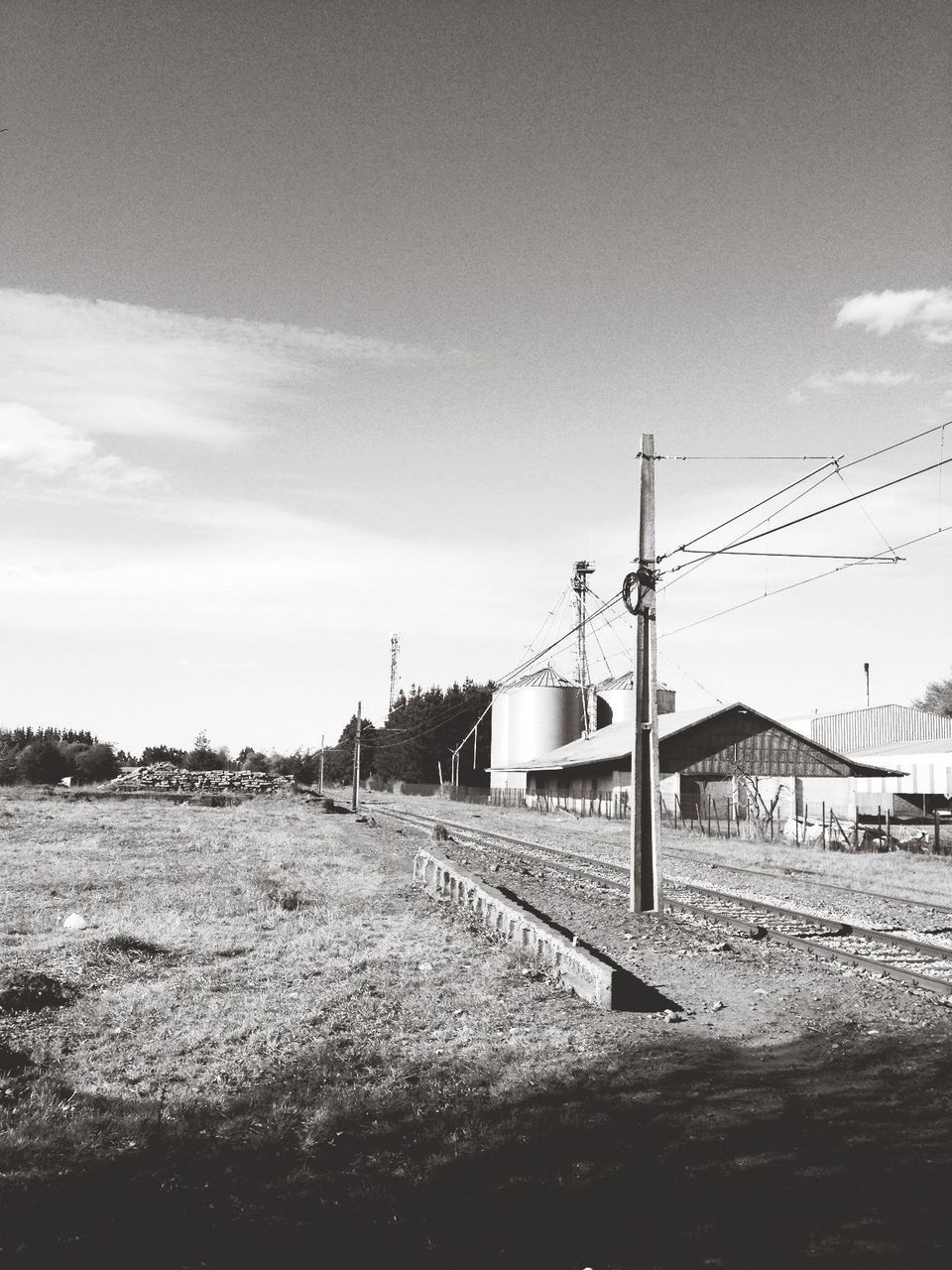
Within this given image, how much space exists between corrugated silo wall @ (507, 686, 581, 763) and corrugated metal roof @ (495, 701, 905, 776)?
5534 millimetres

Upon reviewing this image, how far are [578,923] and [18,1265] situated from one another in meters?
10.1

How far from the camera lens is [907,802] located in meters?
43.0

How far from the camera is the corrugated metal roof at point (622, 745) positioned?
45.0 meters

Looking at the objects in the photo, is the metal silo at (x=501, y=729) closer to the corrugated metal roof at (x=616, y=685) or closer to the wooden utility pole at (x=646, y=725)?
the corrugated metal roof at (x=616, y=685)

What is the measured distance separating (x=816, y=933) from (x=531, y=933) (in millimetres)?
4533

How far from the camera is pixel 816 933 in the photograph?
1288 centimetres

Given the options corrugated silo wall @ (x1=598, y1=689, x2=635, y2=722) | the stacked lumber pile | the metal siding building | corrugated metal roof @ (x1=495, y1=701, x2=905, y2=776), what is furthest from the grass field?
the metal siding building

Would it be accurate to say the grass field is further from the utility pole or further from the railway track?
the utility pole

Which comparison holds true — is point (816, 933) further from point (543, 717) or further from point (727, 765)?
point (543, 717)

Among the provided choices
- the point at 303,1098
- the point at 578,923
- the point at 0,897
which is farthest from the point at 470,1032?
the point at 0,897

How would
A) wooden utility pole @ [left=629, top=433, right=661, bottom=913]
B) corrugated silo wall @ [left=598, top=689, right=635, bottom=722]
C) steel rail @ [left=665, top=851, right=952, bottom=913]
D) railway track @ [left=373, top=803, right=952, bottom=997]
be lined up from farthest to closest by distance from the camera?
corrugated silo wall @ [left=598, top=689, right=635, bottom=722]
steel rail @ [left=665, top=851, right=952, bottom=913]
wooden utility pole @ [left=629, top=433, right=661, bottom=913]
railway track @ [left=373, top=803, right=952, bottom=997]

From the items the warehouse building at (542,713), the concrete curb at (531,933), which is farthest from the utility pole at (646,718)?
the warehouse building at (542,713)

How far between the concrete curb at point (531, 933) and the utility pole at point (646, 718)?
7.86ft

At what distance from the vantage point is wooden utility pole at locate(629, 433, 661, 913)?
14578 millimetres
